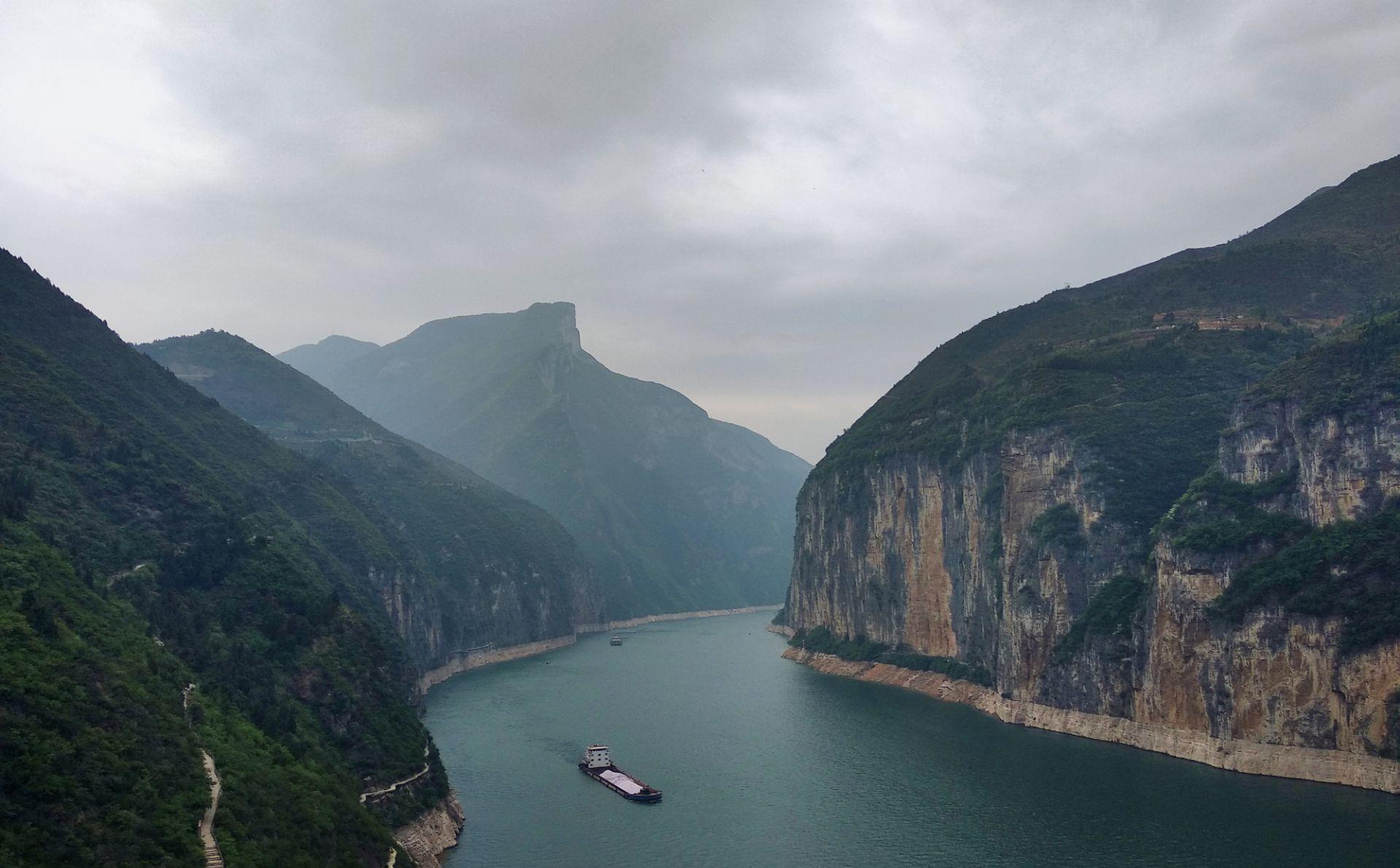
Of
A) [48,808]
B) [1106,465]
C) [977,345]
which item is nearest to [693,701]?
[1106,465]

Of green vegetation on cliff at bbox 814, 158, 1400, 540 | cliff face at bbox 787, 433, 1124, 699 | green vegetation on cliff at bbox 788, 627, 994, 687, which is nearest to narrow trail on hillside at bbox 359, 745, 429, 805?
cliff face at bbox 787, 433, 1124, 699

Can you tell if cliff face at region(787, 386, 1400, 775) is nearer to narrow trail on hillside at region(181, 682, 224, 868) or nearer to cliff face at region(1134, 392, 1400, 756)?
cliff face at region(1134, 392, 1400, 756)

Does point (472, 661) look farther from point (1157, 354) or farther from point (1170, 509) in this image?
point (1170, 509)

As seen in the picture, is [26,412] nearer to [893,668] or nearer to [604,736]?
[604,736]

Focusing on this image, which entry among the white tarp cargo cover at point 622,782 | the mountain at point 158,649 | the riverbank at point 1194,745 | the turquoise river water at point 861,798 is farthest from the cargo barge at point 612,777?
the riverbank at point 1194,745

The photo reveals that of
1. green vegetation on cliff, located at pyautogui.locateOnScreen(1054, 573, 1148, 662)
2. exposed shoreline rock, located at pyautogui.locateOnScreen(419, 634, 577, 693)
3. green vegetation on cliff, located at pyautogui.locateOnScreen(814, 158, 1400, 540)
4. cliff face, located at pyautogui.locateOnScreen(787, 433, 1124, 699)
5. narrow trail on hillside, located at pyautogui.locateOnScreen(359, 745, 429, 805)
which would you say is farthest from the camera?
exposed shoreline rock, located at pyautogui.locateOnScreen(419, 634, 577, 693)

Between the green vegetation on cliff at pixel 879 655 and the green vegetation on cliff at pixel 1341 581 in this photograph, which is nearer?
the green vegetation on cliff at pixel 1341 581

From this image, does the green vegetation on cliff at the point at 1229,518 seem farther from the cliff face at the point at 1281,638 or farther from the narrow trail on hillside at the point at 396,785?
the narrow trail on hillside at the point at 396,785

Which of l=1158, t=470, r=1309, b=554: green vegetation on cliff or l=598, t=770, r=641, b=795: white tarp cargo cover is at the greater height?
l=1158, t=470, r=1309, b=554: green vegetation on cliff
